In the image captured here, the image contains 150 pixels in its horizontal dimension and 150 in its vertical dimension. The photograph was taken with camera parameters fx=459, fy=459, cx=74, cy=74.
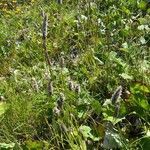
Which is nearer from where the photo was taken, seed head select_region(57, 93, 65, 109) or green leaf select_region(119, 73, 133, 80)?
→ seed head select_region(57, 93, 65, 109)

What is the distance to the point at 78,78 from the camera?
140 inches

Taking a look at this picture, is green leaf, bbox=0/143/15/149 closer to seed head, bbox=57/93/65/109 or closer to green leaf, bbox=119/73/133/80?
seed head, bbox=57/93/65/109

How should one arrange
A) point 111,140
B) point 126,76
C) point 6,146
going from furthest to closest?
point 126,76 < point 6,146 < point 111,140

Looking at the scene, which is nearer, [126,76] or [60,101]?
[60,101]

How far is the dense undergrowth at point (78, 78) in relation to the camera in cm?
266

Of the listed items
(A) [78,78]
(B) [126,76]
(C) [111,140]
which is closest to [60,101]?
(C) [111,140]

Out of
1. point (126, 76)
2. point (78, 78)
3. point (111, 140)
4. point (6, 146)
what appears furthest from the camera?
point (78, 78)

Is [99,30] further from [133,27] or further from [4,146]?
[4,146]

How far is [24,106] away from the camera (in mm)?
3170

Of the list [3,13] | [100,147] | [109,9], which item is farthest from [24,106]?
[3,13]

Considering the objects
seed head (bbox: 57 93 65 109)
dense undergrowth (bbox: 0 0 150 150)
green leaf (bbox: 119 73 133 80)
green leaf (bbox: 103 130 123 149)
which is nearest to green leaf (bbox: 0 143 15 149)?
dense undergrowth (bbox: 0 0 150 150)

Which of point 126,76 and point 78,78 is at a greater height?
point 126,76

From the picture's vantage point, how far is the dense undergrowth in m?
2.66

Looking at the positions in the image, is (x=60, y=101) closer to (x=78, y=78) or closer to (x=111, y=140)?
(x=111, y=140)
